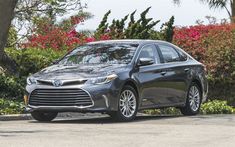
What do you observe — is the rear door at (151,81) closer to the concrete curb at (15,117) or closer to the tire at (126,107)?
the tire at (126,107)

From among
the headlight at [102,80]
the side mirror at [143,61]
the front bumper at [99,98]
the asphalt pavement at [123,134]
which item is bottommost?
the asphalt pavement at [123,134]

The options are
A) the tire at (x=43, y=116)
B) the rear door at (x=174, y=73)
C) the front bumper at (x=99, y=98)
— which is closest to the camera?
the front bumper at (x=99, y=98)

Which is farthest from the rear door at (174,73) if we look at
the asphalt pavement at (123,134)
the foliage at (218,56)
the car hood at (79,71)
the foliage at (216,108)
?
the foliage at (218,56)

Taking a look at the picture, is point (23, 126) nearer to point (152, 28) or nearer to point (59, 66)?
point (59, 66)

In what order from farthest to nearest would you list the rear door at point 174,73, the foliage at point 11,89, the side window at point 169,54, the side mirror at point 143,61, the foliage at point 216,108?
the foliage at point 216,108, the foliage at point 11,89, the side window at point 169,54, the rear door at point 174,73, the side mirror at point 143,61

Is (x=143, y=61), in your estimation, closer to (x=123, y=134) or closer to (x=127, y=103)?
(x=127, y=103)

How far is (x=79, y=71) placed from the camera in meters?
12.8

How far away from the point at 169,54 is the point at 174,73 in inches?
20.4

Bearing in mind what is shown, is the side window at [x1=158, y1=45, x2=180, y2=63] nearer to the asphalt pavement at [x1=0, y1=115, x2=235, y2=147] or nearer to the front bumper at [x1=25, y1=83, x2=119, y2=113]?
the asphalt pavement at [x1=0, y1=115, x2=235, y2=147]

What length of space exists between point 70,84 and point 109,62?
45.9 inches

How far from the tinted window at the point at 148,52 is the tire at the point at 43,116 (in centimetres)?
217

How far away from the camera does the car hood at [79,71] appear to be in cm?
1263

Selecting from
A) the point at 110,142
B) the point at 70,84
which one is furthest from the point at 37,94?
the point at 110,142

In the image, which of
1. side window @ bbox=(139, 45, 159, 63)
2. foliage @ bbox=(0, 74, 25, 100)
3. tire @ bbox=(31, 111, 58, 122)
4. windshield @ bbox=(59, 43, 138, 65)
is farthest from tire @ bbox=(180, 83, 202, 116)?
foliage @ bbox=(0, 74, 25, 100)
